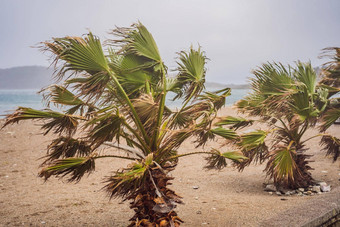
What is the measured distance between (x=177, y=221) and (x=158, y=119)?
1373mm

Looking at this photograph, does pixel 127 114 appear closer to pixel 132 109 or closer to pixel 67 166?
pixel 132 109

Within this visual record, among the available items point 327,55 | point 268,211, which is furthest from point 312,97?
point 268,211

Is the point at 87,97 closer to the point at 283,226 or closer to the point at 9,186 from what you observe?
the point at 283,226

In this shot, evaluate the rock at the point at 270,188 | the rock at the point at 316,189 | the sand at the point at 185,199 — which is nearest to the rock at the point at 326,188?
the rock at the point at 316,189

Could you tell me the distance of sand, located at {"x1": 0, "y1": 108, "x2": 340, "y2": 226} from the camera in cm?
528

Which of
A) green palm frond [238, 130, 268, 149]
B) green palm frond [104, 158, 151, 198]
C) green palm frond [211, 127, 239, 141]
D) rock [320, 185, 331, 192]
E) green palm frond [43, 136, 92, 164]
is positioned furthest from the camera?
rock [320, 185, 331, 192]

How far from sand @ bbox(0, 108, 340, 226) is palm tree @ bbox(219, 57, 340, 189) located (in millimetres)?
694

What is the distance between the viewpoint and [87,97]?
4.05 metres

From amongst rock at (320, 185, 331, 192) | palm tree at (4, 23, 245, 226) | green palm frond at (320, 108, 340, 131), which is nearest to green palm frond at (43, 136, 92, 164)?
palm tree at (4, 23, 245, 226)

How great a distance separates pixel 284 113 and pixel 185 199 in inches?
104

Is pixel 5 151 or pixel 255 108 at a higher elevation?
pixel 255 108

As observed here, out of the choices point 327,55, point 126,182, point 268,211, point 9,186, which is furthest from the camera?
point 9,186

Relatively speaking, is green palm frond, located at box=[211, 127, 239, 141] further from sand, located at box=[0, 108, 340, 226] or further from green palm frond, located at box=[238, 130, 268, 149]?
green palm frond, located at box=[238, 130, 268, 149]

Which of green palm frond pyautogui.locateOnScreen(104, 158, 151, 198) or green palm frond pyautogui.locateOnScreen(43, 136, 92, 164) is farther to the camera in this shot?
green palm frond pyautogui.locateOnScreen(43, 136, 92, 164)
